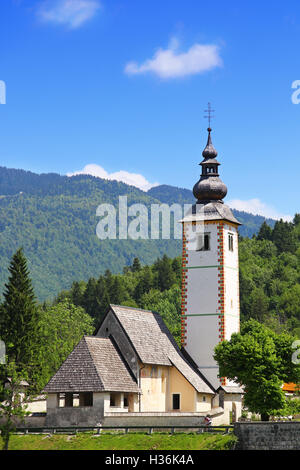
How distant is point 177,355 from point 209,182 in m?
15.0

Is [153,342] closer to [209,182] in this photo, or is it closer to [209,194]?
[209,194]

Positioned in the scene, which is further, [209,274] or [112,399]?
[209,274]

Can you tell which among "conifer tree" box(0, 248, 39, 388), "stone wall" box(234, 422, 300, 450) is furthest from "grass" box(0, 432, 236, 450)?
"conifer tree" box(0, 248, 39, 388)

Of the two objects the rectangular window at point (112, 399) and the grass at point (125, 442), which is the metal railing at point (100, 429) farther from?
the rectangular window at point (112, 399)

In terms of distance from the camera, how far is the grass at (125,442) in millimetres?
A: 51616

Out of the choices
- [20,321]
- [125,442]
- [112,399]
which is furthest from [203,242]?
[125,442]

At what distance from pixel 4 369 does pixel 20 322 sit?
18.2m

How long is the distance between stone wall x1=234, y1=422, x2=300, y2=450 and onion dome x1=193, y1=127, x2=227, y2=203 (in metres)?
27.0

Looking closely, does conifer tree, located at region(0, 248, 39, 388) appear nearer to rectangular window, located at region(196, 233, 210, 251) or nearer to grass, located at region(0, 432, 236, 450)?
rectangular window, located at region(196, 233, 210, 251)

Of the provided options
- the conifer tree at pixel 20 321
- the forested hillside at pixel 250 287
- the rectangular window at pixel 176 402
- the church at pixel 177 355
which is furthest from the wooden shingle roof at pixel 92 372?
the forested hillside at pixel 250 287

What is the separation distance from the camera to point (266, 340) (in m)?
64.6

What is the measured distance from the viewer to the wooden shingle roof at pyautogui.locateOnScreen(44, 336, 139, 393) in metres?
59.6

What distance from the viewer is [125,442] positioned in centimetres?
5275
